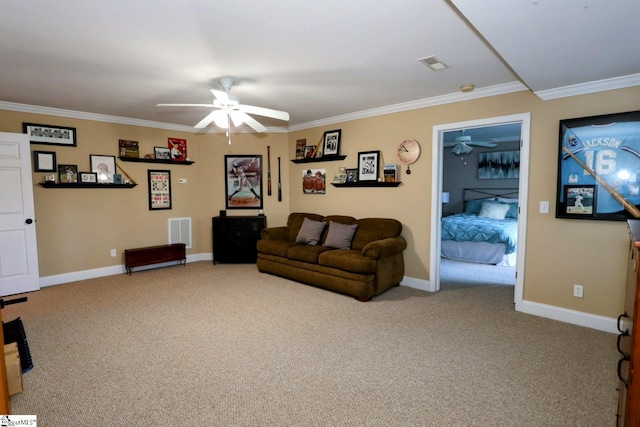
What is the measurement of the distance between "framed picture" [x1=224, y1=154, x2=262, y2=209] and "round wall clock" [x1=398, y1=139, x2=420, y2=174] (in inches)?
105

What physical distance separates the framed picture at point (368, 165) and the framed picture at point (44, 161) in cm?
427

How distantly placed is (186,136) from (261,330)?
413cm

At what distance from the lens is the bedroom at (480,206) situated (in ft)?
17.4

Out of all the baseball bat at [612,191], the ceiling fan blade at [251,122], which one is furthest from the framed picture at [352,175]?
the baseball bat at [612,191]

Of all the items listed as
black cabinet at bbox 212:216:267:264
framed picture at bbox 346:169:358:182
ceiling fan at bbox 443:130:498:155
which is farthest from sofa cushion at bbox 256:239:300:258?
ceiling fan at bbox 443:130:498:155

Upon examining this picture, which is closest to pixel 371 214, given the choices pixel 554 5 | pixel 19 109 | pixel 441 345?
pixel 441 345

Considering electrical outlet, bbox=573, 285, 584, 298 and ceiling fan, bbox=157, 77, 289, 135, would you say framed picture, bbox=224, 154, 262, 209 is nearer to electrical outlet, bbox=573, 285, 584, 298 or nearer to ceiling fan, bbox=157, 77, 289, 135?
ceiling fan, bbox=157, 77, 289, 135

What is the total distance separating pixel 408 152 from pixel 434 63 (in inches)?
60.7

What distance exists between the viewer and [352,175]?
16.5 feet

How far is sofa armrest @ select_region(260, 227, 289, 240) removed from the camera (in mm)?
5312

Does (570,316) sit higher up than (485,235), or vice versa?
(485,235)

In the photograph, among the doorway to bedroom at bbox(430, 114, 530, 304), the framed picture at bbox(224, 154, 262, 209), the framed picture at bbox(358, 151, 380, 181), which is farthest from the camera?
the framed picture at bbox(224, 154, 262, 209)

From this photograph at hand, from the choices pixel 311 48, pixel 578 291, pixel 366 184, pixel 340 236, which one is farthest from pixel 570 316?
pixel 311 48

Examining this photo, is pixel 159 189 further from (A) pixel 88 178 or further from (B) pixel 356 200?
(B) pixel 356 200
